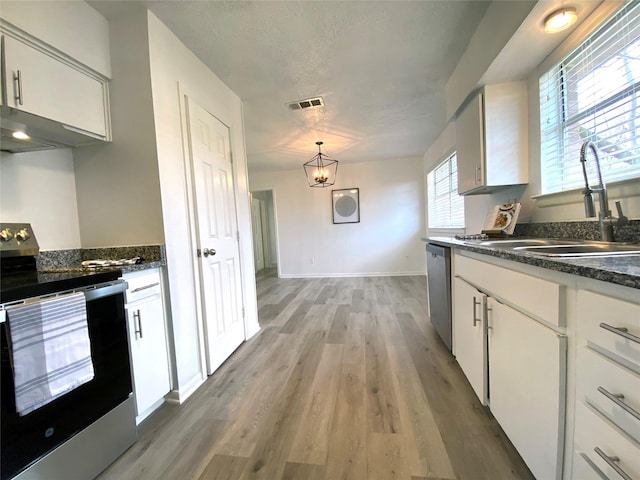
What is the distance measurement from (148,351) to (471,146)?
2.73 metres

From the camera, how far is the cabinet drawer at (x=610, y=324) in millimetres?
579

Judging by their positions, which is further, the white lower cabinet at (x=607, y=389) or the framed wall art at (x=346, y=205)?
the framed wall art at (x=346, y=205)

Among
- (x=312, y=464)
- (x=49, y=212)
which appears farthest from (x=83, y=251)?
(x=312, y=464)

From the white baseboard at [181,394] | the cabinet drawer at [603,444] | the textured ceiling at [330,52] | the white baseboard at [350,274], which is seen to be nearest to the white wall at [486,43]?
the textured ceiling at [330,52]

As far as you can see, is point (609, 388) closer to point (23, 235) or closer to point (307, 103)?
point (23, 235)

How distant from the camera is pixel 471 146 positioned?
2.12 m

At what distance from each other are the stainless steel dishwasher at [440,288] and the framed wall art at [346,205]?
3.20 m

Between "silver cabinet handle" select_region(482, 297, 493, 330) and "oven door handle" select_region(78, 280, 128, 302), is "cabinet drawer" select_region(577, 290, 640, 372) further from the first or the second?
"oven door handle" select_region(78, 280, 128, 302)

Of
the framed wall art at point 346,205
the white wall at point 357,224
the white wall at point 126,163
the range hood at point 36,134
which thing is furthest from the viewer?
the framed wall art at point 346,205

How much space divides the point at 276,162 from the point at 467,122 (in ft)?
12.2

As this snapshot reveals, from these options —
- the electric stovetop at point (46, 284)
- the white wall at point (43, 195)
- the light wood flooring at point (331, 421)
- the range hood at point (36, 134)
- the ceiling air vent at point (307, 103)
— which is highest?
the ceiling air vent at point (307, 103)

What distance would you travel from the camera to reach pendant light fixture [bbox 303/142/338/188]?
401 centimetres

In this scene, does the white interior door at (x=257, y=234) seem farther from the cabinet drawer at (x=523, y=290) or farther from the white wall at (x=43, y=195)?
the cabinet drawer at (x=523, y=290)

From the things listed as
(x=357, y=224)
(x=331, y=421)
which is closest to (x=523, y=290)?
(x=331, y=421)
